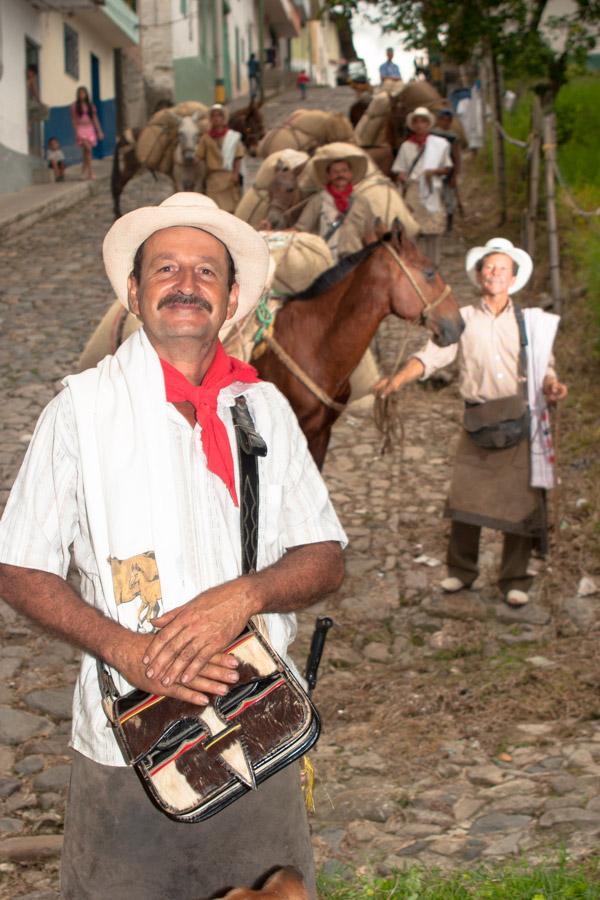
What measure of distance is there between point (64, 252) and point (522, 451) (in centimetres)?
1167

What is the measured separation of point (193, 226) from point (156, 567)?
0.88 m

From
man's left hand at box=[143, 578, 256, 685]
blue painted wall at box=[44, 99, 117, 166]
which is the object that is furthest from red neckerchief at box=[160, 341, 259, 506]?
blue painted wall at box=[44, 99, 117, 166]

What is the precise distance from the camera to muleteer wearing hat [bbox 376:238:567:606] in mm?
6367

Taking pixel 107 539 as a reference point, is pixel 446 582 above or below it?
below

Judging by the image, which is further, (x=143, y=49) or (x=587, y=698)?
(x=143, y=49)

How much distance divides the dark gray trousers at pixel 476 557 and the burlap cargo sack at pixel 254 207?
14.3 ft

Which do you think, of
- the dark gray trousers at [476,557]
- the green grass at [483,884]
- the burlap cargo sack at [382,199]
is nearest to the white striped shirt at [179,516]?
the green grass at [483,884]

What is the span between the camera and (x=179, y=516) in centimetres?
248

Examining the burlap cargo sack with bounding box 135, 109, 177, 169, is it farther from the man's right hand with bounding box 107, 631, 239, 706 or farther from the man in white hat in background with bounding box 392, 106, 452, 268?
the man's right hand with bounding box 107, 631, 239, 706

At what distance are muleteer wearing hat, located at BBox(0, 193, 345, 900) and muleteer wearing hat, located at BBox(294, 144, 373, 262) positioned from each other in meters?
6.94

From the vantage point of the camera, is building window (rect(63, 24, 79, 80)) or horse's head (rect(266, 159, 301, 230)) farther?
building window (rect(63, 24, 79, 80))

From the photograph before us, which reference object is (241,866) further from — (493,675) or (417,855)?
(493,675)

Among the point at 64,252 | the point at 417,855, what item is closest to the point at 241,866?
the point at 417,855

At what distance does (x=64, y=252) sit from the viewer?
16953mm
